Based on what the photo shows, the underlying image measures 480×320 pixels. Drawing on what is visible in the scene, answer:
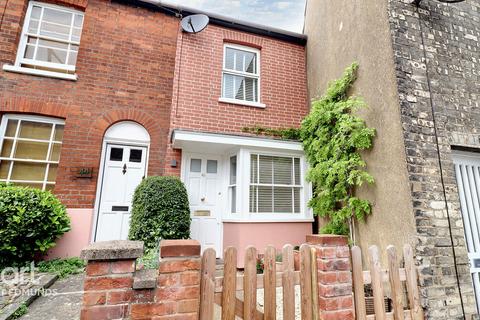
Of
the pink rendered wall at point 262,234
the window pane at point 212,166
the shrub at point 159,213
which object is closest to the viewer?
the shrub at point 159,213

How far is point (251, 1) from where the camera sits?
30.0ft

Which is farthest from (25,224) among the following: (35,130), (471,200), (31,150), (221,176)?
(471,200)

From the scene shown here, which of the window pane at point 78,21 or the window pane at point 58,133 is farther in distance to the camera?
the window pane at point 78,21

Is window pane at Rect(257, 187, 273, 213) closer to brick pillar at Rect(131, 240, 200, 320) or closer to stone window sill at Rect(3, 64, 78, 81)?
brick pillar at Rect(131, 240, 200, 320)

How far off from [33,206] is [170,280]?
14.4 feet

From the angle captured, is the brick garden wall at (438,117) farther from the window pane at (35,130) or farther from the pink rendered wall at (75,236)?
the window pane at (35,130)

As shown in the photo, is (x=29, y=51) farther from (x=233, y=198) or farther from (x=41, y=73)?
(x=233, y=198)

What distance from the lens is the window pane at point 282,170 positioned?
21.1 feet

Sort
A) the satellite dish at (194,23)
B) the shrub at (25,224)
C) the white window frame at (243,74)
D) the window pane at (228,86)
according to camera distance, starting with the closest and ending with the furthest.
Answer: the shrub at (25,224), the satellite dish at (194,23), the white window frame at (243,74), the window pane at (228,86)

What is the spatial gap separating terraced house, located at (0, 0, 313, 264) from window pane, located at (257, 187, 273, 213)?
0.04 m

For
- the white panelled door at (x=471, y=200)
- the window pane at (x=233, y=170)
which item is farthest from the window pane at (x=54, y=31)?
the white panelled door at (x=471, y=200)

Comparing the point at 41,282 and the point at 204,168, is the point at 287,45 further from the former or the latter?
the point at 41,282

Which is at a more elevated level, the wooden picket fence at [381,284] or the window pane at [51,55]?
the window pane at [51,55]

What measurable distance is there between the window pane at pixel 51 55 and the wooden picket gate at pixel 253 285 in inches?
282
